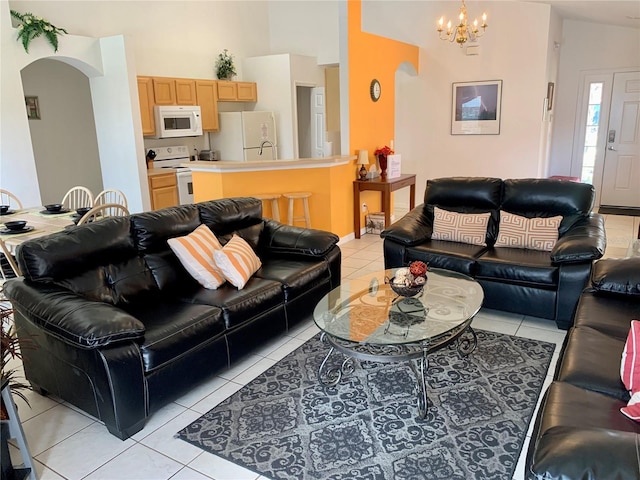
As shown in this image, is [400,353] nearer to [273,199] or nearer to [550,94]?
[273,199]

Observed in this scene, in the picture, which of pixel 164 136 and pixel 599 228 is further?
pixel 164 136

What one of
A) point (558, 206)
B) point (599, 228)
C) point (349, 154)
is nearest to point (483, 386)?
point (599, 228)

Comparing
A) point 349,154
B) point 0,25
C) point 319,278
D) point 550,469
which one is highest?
point 0,25

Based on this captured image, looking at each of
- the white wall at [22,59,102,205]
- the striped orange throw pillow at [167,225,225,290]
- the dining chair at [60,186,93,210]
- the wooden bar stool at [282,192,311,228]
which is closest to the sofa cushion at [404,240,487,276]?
the striped orange throw pillow at [167,225,225,290]

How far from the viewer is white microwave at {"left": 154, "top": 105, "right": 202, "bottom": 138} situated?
6512 millimetres

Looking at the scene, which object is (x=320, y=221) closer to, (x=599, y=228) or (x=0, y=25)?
(x=599, y=228)

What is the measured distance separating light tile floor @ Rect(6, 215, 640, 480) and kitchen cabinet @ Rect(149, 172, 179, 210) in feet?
12.7

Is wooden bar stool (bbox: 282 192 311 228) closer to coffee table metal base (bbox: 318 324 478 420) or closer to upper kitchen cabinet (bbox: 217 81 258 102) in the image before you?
coffee table metal base (bbox: 318 324 478 420)

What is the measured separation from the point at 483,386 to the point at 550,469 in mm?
1493

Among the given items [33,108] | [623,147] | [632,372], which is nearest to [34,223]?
[33,108]

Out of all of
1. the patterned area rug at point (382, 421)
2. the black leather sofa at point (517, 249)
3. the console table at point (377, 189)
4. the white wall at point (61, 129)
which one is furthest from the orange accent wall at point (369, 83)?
the white wall at point (61, 129)

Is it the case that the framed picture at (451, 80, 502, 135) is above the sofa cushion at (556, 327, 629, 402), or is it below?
above

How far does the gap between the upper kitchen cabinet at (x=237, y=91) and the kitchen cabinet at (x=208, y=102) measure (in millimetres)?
143

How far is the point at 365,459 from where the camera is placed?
2.12 m
